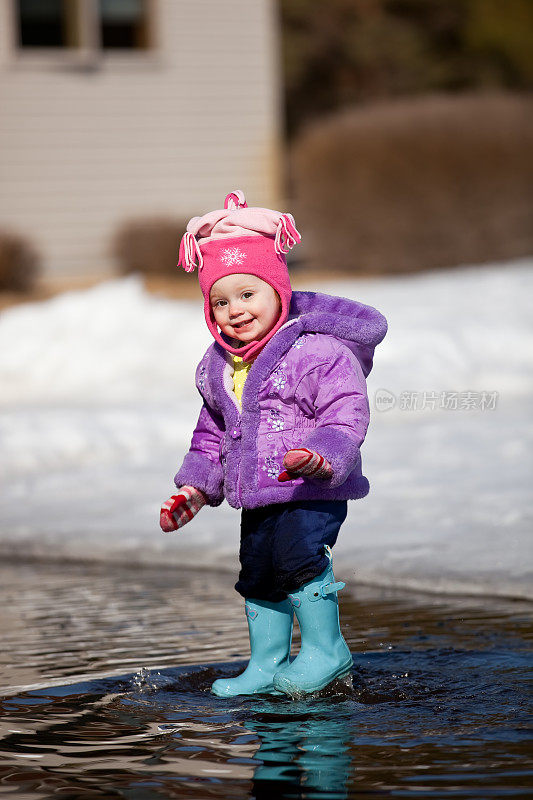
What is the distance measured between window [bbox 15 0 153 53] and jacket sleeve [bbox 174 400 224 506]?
14.7 m

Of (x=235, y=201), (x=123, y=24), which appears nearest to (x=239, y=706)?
(x=235, y=201)

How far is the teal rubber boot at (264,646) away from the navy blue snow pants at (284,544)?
4 cm

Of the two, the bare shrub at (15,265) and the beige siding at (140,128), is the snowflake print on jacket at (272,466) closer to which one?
the bare shrub at (15,265)

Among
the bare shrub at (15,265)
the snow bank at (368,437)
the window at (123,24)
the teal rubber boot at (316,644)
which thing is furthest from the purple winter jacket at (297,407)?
the window at (123,24)

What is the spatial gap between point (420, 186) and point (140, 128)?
4035mm

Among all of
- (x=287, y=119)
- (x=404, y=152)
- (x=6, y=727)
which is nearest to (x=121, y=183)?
(x=404, y=152)

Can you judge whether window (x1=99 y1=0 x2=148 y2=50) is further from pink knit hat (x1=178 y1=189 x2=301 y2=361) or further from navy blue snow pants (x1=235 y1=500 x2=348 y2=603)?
navy blue snow pants (x1=235 y1=500 x2=348 y2=603)

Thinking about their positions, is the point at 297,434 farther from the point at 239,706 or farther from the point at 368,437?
the point at 368,437

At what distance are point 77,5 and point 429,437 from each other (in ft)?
38.5

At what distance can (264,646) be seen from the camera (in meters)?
3.80

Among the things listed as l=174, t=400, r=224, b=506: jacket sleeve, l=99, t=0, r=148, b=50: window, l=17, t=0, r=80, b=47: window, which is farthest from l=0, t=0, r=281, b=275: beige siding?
l=174, t=400, r=224, b=506: jacket sleeve

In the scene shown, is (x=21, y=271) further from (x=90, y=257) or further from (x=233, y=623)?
(x=233, y=623)

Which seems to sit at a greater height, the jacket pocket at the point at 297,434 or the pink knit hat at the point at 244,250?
the pink knit hat at the point at 244,250

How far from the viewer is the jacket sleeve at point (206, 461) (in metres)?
3.85
